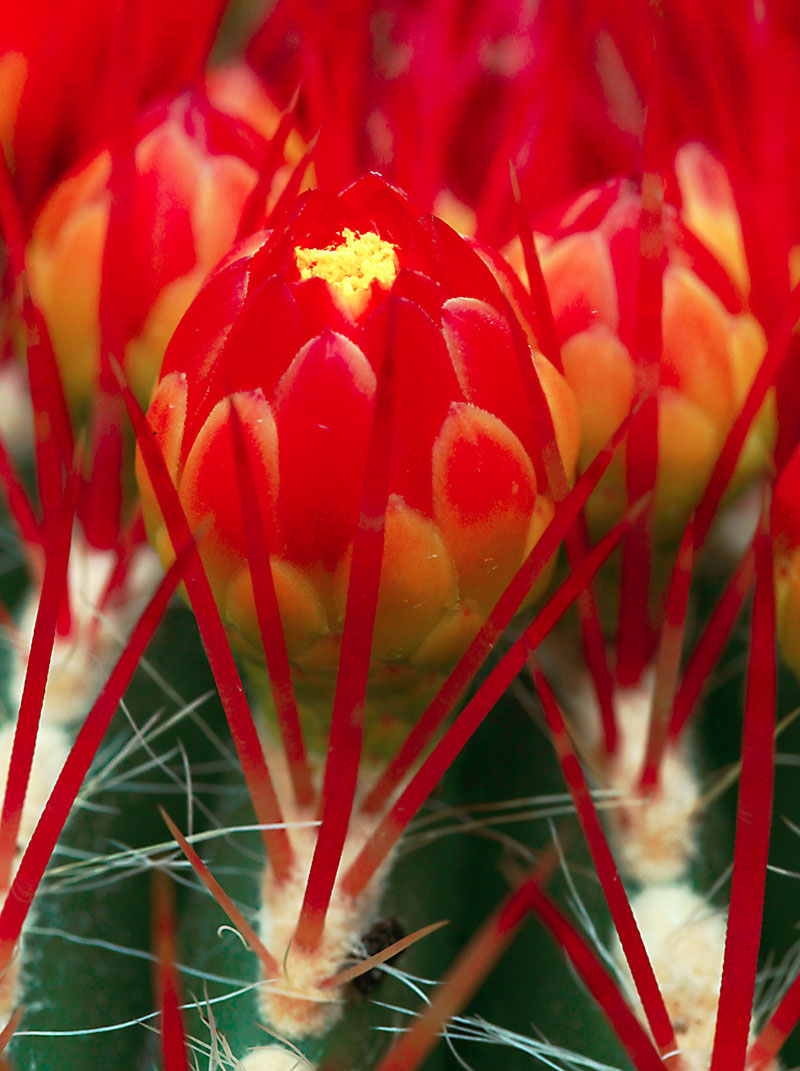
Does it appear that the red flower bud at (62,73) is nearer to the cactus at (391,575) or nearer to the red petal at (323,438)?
the cactus at (391,575)

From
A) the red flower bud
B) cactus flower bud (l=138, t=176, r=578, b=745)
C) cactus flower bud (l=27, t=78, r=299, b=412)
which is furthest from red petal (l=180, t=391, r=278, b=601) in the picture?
the red flower bud

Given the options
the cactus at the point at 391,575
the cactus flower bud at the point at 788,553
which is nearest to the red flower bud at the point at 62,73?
the cactus at the point at 391,575

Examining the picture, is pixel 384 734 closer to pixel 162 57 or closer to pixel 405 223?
pixel 405 223

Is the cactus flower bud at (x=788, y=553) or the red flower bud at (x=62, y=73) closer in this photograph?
the cactus flower bud at (x=788, y=553)

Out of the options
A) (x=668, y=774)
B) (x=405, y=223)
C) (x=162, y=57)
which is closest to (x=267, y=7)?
(x=162, y=57)

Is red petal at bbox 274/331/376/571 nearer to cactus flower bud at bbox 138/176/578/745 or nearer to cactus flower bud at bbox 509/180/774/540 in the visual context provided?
cactus flower bud at bbox 138/176/578/745

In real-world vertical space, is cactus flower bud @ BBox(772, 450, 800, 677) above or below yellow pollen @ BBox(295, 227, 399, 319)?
below

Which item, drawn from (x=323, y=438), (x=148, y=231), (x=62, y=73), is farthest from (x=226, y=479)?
(x=62, y=73)

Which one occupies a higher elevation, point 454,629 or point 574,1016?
point 454,629
